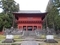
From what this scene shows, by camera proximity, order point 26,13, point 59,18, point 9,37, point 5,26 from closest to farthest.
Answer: point 9,37, point 59,18, point 26,13, point 5,26

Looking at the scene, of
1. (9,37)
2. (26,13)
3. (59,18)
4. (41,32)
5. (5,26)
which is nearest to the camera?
(9,37)

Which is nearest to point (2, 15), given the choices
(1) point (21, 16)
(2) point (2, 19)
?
(2) point (2, 19)

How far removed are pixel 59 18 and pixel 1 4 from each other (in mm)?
21459

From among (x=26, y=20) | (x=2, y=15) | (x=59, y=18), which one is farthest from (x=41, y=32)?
(x=2, y=15)

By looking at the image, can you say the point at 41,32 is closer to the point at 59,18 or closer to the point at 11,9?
the point at 59,18

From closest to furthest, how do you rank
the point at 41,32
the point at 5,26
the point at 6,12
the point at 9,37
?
the point at 9,37, the point at 41,32, the point at 5,26, the point at 6,12

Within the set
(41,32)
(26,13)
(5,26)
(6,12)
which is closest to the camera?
(41,32)

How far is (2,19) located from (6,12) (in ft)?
13.0

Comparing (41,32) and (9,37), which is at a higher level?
(9,37)

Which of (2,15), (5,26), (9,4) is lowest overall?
(5,26)

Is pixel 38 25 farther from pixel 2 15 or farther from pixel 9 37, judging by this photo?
pixel 9 37

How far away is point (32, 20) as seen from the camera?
3491 centimetres

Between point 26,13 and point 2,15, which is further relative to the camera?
point 2,15

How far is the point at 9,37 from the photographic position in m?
17.5
